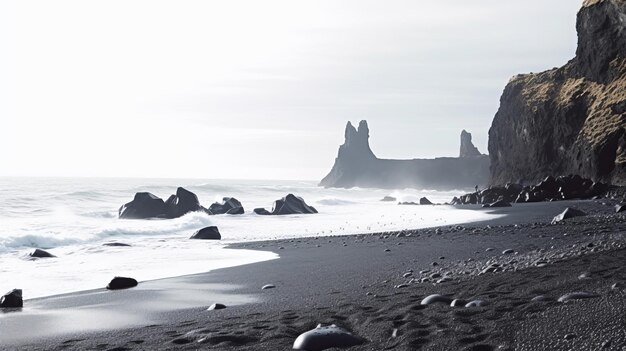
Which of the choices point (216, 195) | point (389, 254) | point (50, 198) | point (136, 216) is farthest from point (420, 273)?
point (216, 195)

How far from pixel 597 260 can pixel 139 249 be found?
40.1 feet

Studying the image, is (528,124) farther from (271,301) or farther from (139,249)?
(271,301)

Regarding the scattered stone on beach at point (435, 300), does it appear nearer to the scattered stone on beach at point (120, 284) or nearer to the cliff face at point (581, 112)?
the scattered stone on beach at point (120, 284)

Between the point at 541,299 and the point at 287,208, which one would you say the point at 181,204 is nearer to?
the point at 287,208

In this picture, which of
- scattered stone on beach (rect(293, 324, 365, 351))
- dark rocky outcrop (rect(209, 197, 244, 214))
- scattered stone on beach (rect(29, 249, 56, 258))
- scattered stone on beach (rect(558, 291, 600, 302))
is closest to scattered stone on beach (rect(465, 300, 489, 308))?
scattered stone on beach (rect(558, 291, 600, 302))

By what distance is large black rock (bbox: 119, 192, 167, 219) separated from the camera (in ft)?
108

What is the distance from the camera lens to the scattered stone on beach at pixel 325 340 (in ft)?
13.8

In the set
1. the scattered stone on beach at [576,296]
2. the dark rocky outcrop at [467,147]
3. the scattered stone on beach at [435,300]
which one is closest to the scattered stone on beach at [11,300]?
the scattered stone on beach at [435,300]

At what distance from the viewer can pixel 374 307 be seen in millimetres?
5742

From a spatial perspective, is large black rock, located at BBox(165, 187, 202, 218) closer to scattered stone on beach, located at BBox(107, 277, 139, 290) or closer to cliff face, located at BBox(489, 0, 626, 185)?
scattered stone on beach, located at BBox(107, 277, 139, 290)

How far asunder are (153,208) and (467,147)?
147200 mm

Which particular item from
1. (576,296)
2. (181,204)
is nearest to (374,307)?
(576,296)

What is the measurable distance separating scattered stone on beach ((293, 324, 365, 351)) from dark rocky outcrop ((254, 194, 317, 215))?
3074 cm

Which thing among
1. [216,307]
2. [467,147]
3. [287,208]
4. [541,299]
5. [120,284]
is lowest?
[287,208]
